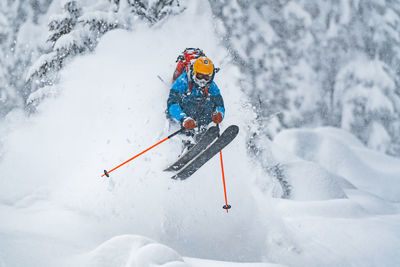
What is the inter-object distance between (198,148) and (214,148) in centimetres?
28

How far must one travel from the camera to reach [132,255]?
12.9ft

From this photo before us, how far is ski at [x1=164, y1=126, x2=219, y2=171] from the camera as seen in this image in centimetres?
591

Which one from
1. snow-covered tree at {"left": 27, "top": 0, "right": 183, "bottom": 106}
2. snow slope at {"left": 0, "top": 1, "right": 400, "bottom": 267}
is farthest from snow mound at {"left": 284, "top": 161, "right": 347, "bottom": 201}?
snow-covered tree at {"left": 27, "top": 0, "right": 183, "bottom": 106}

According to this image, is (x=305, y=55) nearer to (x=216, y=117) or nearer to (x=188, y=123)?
(x=216, y=117)

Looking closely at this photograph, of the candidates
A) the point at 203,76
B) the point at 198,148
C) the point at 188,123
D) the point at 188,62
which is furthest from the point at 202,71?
the point at 198,148

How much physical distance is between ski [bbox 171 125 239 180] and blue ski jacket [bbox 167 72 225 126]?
0.51 m

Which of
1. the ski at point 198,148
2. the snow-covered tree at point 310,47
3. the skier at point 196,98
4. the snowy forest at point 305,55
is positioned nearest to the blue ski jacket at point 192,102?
the skier at point 196,98

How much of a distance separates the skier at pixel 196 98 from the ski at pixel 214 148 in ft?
0.99

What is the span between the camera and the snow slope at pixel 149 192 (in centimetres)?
503

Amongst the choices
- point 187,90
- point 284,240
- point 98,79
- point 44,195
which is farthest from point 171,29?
point 284,240

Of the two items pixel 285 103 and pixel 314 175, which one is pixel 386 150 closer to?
pixel 285 103

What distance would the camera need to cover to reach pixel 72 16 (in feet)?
33.1

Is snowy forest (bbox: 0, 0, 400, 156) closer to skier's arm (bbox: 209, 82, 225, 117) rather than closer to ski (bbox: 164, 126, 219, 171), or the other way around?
skier's arm (bbox: 209, 82, 225, 117)

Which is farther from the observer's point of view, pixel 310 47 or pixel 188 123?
pixel 310 47
